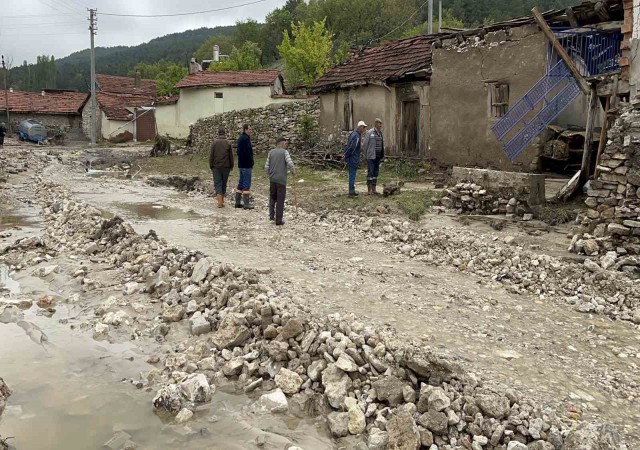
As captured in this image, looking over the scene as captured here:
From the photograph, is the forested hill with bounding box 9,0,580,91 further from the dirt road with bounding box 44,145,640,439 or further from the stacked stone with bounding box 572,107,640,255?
the stacked stone with bounding box 572,107,640,255

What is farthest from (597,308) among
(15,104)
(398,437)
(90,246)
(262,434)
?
(15,104)

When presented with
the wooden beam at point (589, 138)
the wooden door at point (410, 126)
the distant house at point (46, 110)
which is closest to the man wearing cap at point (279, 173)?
the wooden beam at point (589, 138)

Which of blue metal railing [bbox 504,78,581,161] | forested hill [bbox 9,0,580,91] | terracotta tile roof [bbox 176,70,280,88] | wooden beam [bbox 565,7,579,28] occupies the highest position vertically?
forested hill [bbox 9,0,580,91]

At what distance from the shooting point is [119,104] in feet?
136

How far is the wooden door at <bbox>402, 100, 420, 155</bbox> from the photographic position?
18.6 metres

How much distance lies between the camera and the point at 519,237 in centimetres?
909

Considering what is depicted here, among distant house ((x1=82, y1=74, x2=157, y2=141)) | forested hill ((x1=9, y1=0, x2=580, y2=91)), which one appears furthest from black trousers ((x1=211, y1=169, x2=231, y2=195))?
distant house ((x1=82, y1=74, x2=157, y2=141))

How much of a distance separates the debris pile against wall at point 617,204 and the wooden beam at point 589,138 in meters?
2.68

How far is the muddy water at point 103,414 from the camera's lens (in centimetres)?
438

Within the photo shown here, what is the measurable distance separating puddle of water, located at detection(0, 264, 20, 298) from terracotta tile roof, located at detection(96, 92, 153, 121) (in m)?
33.7

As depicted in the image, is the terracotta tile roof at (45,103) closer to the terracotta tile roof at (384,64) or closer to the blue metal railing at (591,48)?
the terracotta tile roof at (384,64)

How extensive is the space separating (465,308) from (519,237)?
3.21 meters

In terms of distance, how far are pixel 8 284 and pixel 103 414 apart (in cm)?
450

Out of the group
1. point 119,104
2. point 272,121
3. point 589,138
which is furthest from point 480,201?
point 119,104
